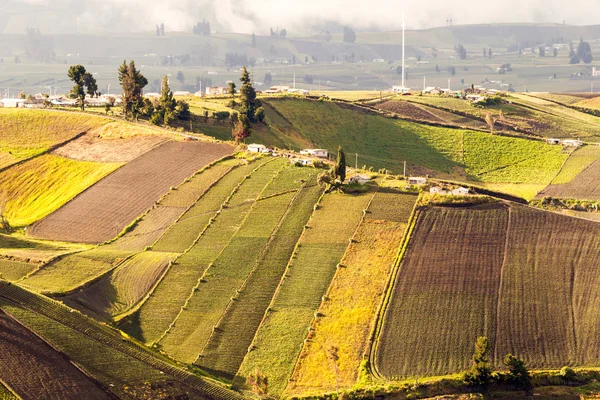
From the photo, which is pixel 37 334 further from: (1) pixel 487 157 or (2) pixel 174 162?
(1) pixel 487 157

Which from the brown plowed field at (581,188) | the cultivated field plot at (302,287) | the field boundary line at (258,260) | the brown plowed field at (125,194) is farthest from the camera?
the brown plowed field at (581,188)

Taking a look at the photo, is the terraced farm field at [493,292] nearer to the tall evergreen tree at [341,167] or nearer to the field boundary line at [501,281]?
the field boundary line at [501,281]

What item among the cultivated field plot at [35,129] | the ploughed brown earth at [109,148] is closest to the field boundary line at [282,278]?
the ploughed brown earth at [109,148]

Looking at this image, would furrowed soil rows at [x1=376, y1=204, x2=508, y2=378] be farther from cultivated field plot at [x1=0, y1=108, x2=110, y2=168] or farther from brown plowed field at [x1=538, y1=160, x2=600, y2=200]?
cultivated field plot at [x1=0, y1=108, x2=110, y2=168]

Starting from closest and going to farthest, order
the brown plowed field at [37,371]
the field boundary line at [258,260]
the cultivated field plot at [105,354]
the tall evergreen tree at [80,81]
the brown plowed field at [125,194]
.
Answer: the brown plowed field at [37,371] → the cultivated field plot at [105,354] → the field boundary line at [258,260] → the brown plowed field at [125,194] → the tall evergreen tree at [80,81]

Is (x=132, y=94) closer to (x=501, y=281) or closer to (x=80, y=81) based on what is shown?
(x=80, y=81)

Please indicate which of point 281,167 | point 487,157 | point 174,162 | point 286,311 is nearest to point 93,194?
point 174,162

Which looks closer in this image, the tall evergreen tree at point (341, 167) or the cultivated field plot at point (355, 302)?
the cultivated field plot at point (355, 302)
